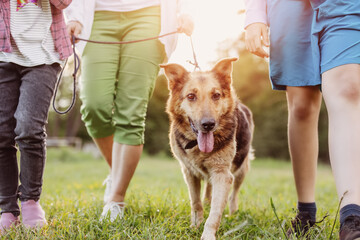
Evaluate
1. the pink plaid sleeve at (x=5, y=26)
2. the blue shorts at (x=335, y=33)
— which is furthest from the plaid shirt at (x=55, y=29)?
the blue shorts at (x=335, y=33)

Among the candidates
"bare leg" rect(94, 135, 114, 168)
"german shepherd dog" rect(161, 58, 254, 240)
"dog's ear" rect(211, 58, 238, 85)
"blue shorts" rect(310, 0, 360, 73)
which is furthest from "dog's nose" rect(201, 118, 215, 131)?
"bare leg" rect(94, 135, 114, 168)

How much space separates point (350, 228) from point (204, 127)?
133 cm

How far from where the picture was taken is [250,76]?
28984 millimetres

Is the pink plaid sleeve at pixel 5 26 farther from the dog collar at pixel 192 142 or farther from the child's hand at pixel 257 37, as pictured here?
the child's hand at pixel 257 37

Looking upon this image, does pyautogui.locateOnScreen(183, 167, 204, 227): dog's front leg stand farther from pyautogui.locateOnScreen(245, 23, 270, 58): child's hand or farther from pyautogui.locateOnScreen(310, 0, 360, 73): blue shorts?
pyautogui.locateOnScreen(310, 0, 360, 73): blue shorts

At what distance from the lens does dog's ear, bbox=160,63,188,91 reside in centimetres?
327

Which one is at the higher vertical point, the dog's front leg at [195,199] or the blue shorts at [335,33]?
the blue shorts at [335,33]

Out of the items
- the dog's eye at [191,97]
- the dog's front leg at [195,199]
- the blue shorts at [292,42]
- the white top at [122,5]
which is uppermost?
the white top at [122,5]

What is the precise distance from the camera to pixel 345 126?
2.16 meters

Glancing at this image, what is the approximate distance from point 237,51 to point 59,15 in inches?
1180

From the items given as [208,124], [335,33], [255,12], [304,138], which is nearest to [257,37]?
[255,12]

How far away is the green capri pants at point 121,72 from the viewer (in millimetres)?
3195

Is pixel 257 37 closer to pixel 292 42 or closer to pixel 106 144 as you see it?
pixel 292 42

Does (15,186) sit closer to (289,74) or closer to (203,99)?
(203,99)
